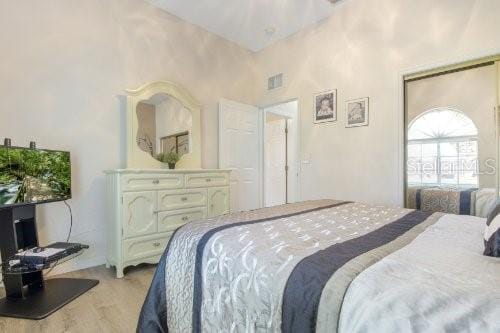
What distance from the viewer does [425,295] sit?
2.07 feet

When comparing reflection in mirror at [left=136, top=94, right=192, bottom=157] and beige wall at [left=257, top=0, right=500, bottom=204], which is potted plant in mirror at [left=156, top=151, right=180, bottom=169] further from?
beige wall at [left=257, top=0, right=500, bottom=204]

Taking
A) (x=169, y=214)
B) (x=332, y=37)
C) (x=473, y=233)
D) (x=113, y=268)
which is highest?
(x=332, y=37)

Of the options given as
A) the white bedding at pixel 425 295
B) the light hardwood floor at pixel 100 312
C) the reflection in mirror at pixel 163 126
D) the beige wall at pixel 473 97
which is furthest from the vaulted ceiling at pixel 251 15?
the white bedding at pixel 425 295

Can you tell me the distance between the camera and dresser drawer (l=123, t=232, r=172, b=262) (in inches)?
96.4

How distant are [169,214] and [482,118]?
3.16m

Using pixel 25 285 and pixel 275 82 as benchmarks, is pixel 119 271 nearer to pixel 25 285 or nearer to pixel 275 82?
pixel 25 285

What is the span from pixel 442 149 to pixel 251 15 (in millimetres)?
2700

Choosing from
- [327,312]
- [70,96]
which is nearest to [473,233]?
[327,312]

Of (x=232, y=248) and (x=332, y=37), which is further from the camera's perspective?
(x=332, y=37)

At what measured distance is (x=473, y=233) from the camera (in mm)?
1200

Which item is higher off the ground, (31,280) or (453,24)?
(453,24)

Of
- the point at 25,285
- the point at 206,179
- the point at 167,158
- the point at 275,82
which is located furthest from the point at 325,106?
the point at 25,285

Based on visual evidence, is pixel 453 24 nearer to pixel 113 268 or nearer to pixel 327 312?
pixel 327 312

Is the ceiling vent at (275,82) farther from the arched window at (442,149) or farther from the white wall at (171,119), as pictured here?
the arched window at (442,149)
